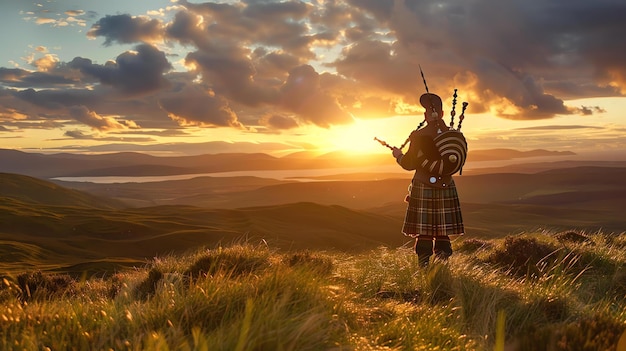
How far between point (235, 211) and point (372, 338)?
9898cm

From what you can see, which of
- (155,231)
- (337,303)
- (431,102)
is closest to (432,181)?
(431,102)

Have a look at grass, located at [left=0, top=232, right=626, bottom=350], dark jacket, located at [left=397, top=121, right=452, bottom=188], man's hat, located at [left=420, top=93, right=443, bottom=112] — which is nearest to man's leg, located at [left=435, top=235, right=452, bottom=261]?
grass, located at [left=0, top=232, right=626, bottom=350]

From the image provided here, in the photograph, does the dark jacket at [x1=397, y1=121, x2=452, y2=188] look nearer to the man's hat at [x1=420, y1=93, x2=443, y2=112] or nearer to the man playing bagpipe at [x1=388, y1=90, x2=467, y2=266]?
the man playing bagpipe at [x1=388, y1=90, x2=467, y2=266]

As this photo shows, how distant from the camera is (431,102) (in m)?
9.04

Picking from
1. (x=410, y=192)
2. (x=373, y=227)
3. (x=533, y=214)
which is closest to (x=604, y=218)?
(x=533, y=214)

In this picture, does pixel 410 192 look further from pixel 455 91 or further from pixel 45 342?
pixel 45 342

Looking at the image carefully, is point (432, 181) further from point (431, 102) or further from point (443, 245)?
point (431, 102)

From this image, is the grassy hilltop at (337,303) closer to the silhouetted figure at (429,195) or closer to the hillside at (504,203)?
the silhouetted figure at (429,195)

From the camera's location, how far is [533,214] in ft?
434

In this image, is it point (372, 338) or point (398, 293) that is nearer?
point (372, 338)

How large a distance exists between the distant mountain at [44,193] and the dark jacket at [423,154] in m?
137

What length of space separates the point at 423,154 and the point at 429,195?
738mm

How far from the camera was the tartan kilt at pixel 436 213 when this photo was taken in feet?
29.3

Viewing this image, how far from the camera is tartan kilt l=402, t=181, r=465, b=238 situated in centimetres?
895
